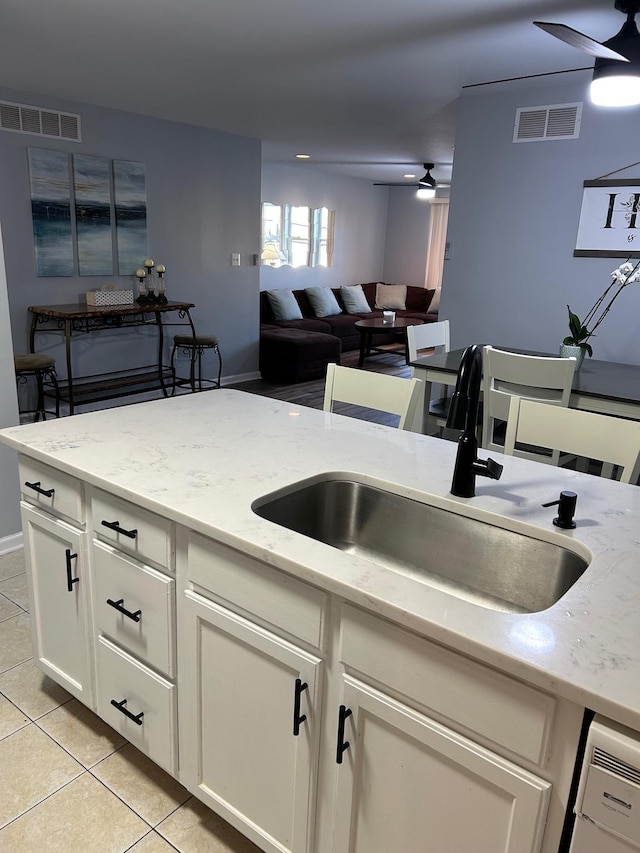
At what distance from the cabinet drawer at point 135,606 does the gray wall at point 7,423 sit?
1.44 meters

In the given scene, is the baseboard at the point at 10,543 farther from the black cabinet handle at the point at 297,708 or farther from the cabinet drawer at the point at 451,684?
the cabinet drawer at the point at 451,684

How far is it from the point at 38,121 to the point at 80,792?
15.1ft

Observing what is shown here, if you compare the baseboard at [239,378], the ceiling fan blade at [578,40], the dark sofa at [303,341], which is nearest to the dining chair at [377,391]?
the ceiling fan blade at [578,40]

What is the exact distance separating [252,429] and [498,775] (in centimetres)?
122

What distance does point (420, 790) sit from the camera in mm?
1114

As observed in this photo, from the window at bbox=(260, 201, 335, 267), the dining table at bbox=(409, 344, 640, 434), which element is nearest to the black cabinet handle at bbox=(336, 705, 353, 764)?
the dining table at bbox=(409, 344, 640, 434)

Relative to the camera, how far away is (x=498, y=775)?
997 mm

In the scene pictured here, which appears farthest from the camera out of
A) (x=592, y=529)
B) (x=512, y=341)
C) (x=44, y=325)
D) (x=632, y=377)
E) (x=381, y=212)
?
(x=381, y=212)

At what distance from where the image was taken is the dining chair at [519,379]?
9.30 feet

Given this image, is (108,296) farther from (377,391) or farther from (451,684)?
(451,684)

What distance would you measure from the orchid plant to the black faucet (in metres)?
2.15

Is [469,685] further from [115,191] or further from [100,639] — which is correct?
[115,191]

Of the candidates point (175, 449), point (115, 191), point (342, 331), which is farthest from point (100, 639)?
point (342, 331)

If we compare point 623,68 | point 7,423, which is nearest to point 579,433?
point 623,68
